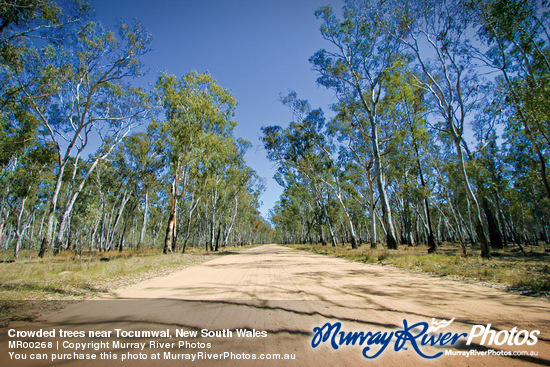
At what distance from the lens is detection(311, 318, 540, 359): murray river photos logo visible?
251 centimetres

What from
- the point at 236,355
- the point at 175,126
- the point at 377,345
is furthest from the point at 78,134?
the point at 377,345

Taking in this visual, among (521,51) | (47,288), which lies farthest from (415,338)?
(521,51)

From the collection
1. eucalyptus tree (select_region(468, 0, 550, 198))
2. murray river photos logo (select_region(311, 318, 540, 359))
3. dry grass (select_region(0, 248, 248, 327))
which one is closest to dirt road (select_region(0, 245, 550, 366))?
murray river photos logo (select_region(311, 318, 540, 359))

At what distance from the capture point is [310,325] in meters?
3.07

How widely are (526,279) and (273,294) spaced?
596 centimetres

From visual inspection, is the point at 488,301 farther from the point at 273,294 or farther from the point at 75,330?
the point at 75,330

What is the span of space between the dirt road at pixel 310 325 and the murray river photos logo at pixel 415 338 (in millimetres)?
12

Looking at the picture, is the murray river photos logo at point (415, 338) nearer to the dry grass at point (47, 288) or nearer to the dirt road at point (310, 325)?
the dirt road at point (310, 325)

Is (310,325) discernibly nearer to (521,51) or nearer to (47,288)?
(47,288)

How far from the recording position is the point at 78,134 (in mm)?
16016

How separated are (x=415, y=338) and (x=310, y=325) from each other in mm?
1256

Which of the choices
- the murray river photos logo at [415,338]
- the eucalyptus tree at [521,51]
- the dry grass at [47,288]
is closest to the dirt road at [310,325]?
the murray river photos logo at [415,338]

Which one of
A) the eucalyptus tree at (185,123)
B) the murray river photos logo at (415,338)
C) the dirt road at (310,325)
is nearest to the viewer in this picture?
the dirt road at (310,325)

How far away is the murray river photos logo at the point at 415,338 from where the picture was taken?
98.7 inches
